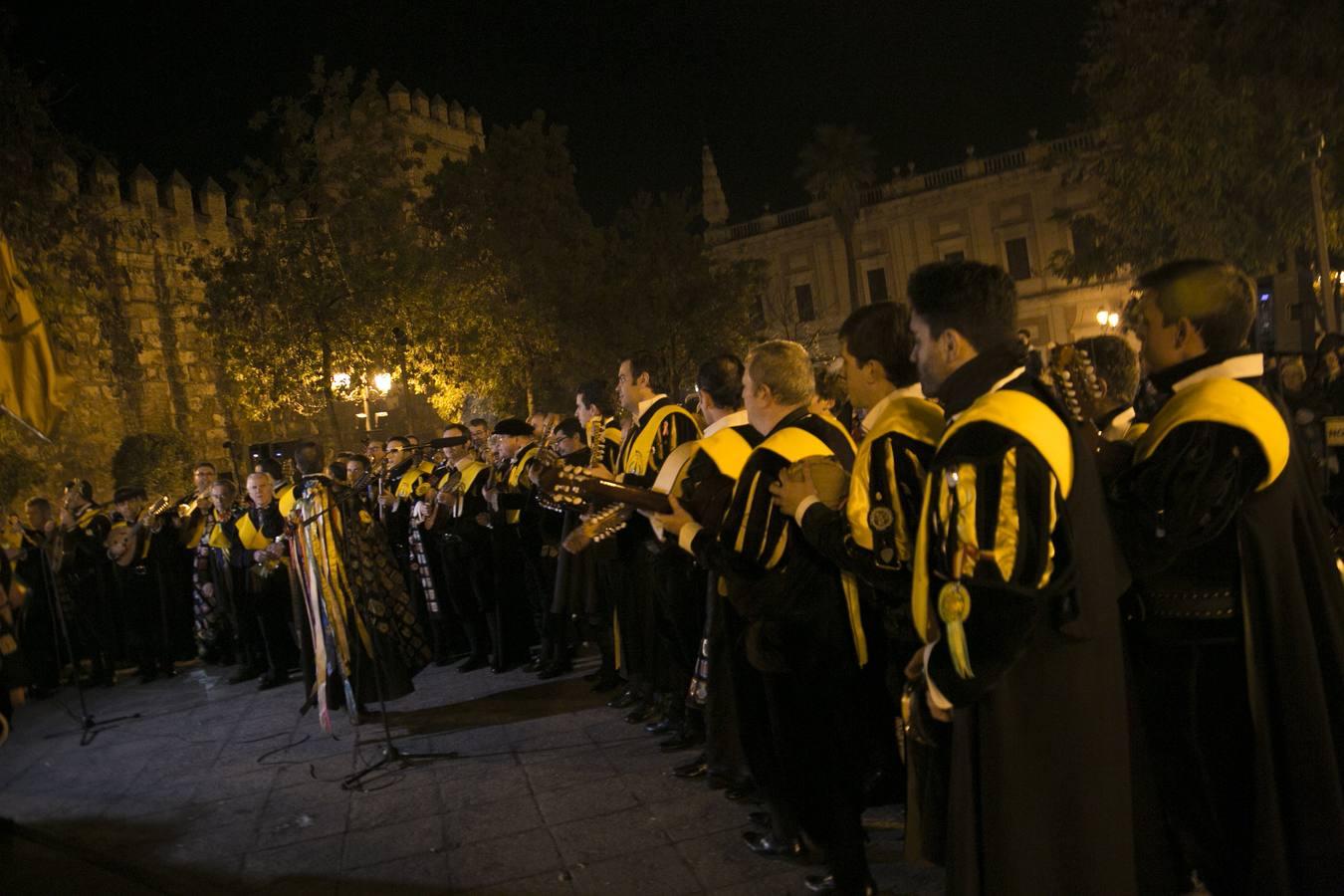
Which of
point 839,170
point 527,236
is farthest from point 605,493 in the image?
point 839,170

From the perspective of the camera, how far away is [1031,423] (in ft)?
8.67

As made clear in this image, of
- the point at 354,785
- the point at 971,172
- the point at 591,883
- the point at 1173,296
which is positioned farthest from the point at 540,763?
the point at 971,172

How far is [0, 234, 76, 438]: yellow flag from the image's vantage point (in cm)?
525

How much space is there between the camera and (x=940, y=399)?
2.93m

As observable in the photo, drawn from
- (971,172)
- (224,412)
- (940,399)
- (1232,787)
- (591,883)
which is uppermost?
(971,172)

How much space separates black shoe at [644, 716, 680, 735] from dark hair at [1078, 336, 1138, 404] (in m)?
3.57

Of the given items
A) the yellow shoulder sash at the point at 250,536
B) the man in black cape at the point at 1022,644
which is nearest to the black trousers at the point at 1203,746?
the man in black cape at the point at 1022,644

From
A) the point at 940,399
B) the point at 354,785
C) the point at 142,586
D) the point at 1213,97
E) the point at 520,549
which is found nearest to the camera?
the point at 940,399

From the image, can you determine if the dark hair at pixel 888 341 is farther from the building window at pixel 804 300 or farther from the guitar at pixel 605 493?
the building window at pixel 804 300

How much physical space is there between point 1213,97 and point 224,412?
27092 millimetres

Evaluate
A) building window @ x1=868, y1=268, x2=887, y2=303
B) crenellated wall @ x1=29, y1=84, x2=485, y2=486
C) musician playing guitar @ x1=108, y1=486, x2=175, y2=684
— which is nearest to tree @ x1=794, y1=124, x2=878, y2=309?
building window @ x1=868, y1=268, x2=887, y2=303

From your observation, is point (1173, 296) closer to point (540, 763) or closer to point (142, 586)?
point (540, 763)

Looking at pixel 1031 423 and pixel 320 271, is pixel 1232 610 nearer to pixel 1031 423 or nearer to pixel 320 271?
pixel 1031 423

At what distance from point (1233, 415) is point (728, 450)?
2001 millimetres
